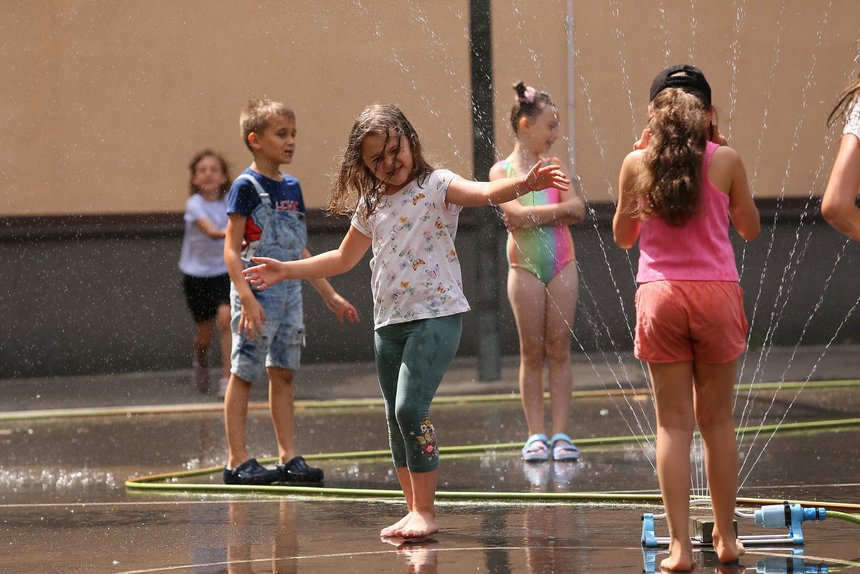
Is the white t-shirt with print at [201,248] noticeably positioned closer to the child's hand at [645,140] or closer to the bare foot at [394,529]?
the bare foot at [394,529]

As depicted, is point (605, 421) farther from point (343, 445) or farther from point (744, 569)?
point (744, 569)

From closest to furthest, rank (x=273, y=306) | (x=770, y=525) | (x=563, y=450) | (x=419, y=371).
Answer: (x=770, y=525) < (x=419, y=371) < (x=273, y=306) < (x=563, y=450)

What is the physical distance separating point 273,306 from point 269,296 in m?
0.05

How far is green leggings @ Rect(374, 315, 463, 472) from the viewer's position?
16.2 ft

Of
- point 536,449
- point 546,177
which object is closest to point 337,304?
point 536,449

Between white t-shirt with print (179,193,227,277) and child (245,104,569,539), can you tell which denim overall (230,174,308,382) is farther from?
white t-shirt with print (179,193,227,277)

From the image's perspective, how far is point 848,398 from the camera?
9203 mm

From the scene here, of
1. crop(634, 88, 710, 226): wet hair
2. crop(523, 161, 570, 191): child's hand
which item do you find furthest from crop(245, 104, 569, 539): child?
crop(634, 88, 710, 226): wet hair

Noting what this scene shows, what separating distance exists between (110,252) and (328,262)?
7.76m

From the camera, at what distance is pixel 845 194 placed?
12.6 feet

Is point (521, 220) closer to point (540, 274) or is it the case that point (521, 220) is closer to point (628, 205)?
point (540, 274)

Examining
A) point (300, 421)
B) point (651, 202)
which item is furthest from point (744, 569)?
point (300, 421)

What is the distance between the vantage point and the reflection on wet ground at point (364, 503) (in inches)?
181

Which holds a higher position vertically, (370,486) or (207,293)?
(207,293)
